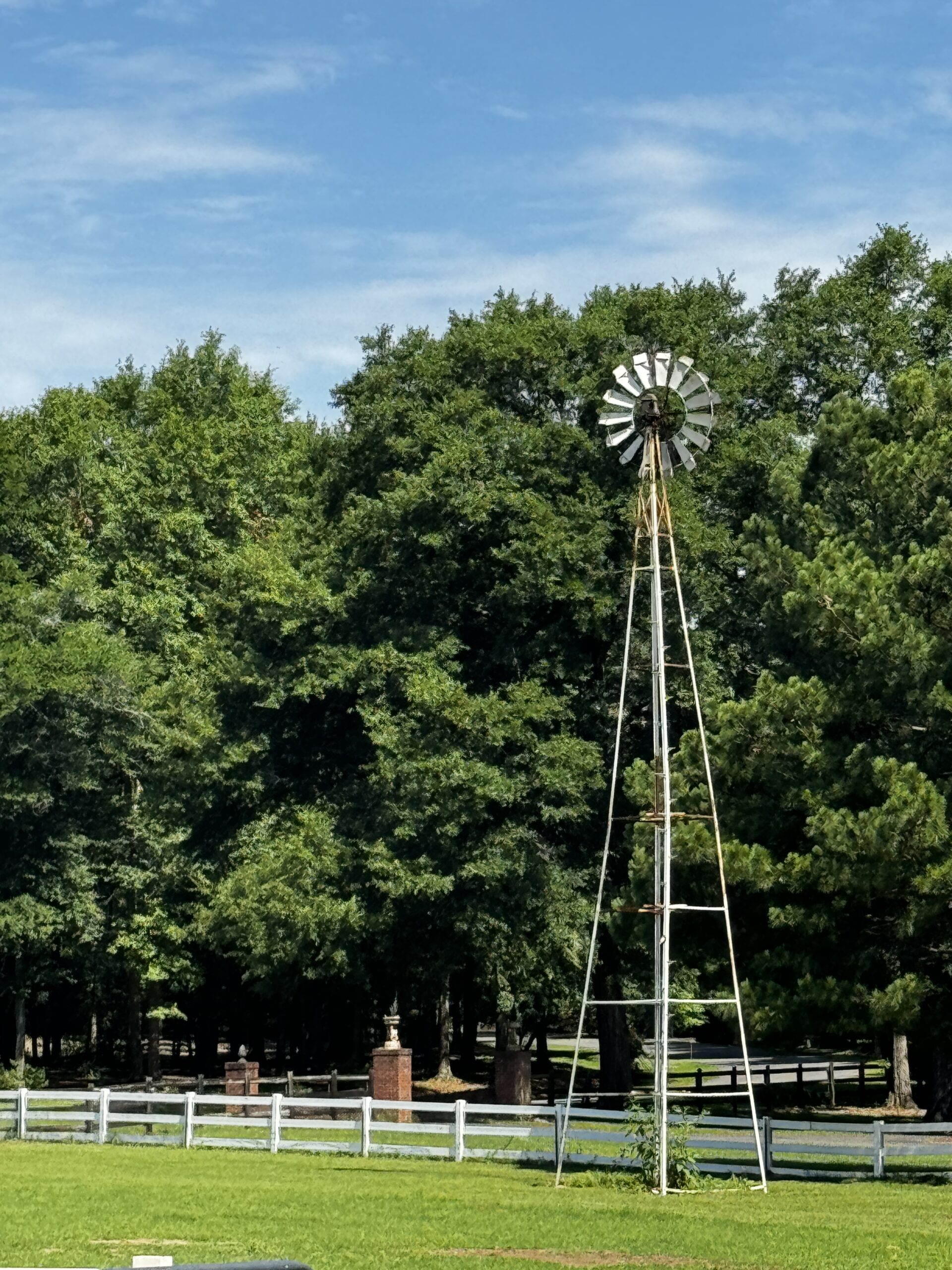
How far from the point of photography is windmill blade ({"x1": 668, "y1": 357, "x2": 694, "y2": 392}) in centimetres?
2427

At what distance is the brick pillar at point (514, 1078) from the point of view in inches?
1481

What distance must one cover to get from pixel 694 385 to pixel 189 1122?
47.5 feet

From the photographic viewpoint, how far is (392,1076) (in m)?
35.2

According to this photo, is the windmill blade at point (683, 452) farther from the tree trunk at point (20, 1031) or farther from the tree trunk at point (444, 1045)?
the tree trunk at point (20, 1031)

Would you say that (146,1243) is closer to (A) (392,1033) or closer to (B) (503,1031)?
(A) (392,1033)

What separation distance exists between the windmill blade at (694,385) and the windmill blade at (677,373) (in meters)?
0.15

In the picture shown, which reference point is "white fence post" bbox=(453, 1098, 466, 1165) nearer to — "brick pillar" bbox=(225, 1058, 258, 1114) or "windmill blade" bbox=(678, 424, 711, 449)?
"windmill blade" bbox=(678, 424, 711, 449)

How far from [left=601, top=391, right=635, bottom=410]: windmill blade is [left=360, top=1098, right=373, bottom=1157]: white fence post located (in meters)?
11.1

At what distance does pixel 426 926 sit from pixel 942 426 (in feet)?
51.0

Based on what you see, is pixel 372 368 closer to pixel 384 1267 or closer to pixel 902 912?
pixel 902 912

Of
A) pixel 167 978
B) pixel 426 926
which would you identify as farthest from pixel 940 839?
Result: pixel 167 978

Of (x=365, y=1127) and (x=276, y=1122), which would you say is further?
Answer: (x=276, y=1122)

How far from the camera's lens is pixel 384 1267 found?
1539cm

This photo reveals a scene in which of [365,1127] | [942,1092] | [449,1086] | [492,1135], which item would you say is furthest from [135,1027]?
[942,1092]
